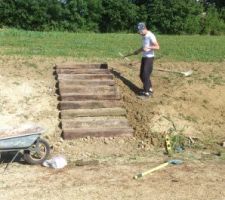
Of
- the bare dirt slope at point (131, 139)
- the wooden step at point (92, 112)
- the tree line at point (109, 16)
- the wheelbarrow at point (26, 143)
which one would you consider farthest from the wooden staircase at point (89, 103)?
the tree line at point (109, 16)

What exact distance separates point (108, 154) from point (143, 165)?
0.85m

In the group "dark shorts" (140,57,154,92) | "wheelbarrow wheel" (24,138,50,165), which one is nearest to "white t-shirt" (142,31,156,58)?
"dark shorts" (140,57,154,92)

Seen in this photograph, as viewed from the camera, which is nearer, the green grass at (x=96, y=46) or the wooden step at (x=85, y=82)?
the wooden step at (x=85, y=82)

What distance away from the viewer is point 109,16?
2655 cm

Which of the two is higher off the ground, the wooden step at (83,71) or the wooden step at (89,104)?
Result: the wooden step at (83,71)

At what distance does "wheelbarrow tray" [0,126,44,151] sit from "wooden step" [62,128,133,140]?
139 cm

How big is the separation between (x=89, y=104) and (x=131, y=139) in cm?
125

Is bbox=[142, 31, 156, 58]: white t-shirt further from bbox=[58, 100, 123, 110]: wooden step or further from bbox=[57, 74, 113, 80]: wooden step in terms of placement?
bbox=[58, 100, 123, 110]: wooden step

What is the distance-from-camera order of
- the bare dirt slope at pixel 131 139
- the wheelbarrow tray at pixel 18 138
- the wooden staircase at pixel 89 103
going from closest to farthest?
the bare dirt slope at pixel 131 139 < the wheelbarrow tray at pixel 18 138 < the wooden staircase at pixel 89 103

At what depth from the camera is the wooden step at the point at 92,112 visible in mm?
11438

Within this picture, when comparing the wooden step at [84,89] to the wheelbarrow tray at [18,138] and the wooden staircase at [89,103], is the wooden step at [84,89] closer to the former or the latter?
the wooden staircase at [89,103]

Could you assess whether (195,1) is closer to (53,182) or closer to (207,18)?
(207,18)

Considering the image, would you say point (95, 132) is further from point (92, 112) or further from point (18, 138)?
point (18, 138)

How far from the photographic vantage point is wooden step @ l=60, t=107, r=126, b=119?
1144 centimetres
